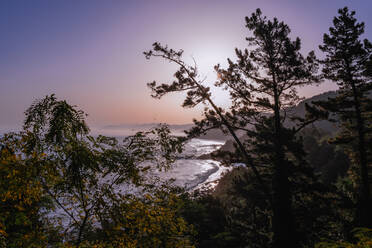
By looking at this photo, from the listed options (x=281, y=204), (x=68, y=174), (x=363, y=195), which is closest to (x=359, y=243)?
(x=68, y=174)

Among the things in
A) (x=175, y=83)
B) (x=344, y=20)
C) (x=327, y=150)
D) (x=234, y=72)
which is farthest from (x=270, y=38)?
(x=327, y=150)

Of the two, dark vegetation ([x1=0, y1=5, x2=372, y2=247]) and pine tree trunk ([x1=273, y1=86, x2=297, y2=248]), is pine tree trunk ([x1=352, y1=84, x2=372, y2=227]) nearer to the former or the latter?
dark vegetation ([x1=0, y1=5, x2=372, y2=247])

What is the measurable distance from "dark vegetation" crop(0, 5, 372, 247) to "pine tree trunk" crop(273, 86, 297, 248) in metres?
0.05

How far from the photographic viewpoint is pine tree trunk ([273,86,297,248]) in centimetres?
1058

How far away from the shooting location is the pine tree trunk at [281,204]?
10.6 metres

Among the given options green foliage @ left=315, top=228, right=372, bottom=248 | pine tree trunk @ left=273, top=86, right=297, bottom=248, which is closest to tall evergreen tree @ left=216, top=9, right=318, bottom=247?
pine tree trunk @ left=273, top=86, right=297, bottom=248

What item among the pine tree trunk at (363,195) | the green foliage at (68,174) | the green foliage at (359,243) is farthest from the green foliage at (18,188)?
the pine tree trunk at (363,195)

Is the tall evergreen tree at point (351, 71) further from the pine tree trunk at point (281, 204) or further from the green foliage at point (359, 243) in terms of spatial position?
the green foliage at point (359, 243)

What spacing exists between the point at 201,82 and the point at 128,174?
8141 millimetres

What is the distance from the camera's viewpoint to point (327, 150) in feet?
145

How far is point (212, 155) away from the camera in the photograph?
1239cm

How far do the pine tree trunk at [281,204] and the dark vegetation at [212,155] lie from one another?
0.05m

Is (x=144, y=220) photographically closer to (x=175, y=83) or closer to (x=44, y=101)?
(x=44, y=101)

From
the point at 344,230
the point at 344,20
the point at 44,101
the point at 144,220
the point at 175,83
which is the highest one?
the point at 344,20
